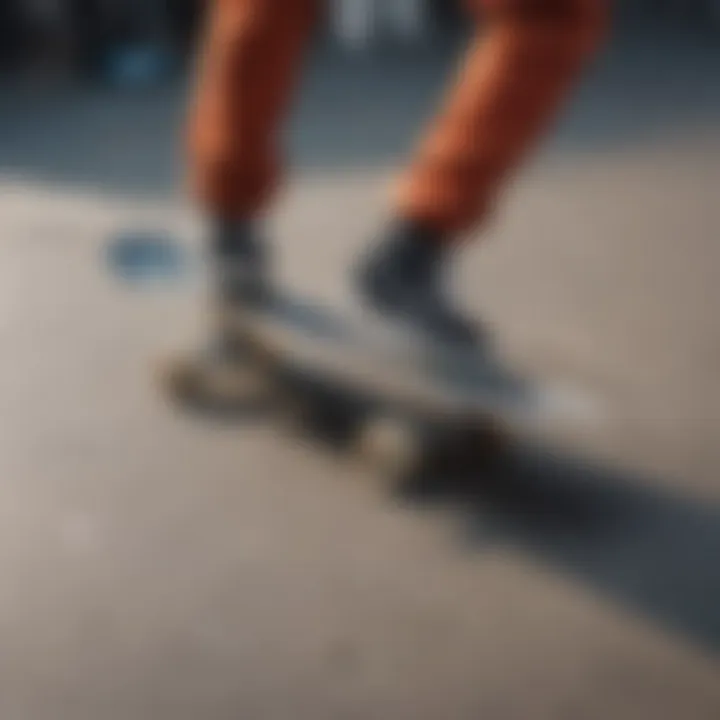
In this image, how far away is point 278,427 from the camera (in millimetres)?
1389

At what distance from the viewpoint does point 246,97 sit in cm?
137

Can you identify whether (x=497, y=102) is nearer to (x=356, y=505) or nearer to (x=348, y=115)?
(x=356, y=505)

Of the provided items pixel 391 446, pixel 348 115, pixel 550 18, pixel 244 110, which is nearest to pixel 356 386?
pixel 391 446

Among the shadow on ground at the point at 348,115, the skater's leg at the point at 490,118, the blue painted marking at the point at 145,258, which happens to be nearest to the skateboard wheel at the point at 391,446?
the skater's leg at the point at 490,118

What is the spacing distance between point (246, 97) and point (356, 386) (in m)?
0.31

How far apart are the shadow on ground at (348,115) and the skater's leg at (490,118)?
68 cm

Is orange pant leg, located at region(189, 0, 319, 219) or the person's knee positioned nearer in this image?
the person's knee

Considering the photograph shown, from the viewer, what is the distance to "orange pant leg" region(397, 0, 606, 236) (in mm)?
1184

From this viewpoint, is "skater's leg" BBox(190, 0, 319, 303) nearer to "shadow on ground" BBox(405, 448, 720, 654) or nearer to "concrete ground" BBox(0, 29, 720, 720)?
"concrete ground" BBox(0, 29, 720, 720)

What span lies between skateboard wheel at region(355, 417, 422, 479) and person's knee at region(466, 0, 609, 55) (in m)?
0.37

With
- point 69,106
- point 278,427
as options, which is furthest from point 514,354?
point 69,106

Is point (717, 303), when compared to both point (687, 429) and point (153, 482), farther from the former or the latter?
point (153, 482)

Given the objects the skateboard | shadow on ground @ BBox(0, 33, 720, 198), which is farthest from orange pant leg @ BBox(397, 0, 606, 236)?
shadow on ground @ BBox(0, 33, 720, 198)

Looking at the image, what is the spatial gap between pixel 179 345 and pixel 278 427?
0.65ft
